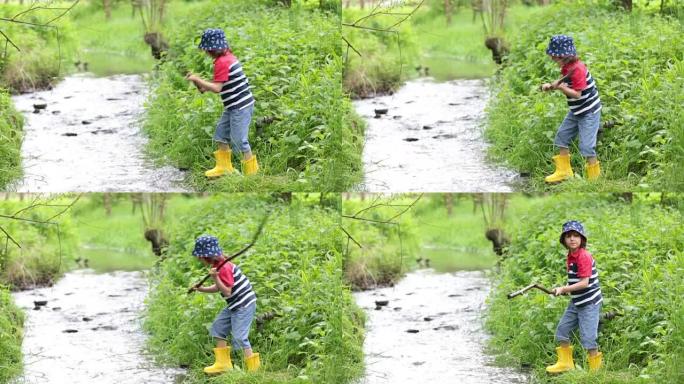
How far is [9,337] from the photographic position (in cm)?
1080

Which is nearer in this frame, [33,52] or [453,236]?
[33,52]

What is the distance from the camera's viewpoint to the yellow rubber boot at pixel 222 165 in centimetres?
1039

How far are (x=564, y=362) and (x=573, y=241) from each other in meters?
0.79

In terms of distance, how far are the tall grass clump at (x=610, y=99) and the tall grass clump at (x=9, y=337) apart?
3482 millimetres

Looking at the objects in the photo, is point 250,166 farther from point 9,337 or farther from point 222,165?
point 9,337

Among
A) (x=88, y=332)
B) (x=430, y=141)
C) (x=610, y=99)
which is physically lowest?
(x=88, y=332)

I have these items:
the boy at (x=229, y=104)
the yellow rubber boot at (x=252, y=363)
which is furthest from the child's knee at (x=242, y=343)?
the boy at (x=229, y=104)

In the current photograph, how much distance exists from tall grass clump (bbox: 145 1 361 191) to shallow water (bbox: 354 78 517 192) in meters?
→ 0.23

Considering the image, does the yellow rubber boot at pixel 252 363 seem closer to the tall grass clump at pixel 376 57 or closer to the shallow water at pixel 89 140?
the shallow water at pixel 89 140

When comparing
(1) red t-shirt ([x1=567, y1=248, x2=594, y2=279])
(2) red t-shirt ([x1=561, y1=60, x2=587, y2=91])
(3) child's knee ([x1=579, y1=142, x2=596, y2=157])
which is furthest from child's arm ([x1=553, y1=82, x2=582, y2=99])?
(1) red t-shirt ([x1=567, y1=248, x2=594, y2=279])

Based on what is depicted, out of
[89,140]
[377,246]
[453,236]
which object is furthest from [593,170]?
[89,140]

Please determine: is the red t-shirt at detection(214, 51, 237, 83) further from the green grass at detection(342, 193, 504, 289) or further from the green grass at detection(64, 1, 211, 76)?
the green grass at detection(64, 1, 211, 76)

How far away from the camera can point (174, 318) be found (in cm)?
1096

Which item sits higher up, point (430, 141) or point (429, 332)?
point (430, 141)
